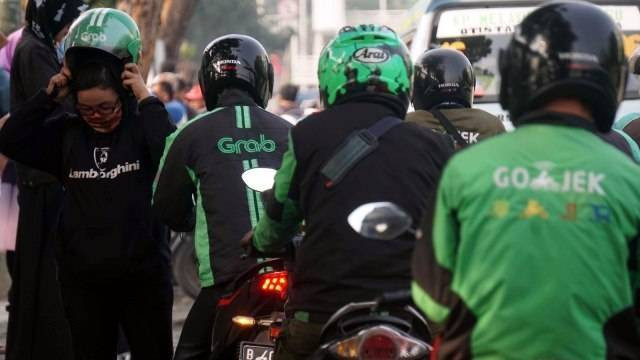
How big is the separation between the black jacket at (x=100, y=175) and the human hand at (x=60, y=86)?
36 mm

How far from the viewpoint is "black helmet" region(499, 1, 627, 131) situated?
3533mm

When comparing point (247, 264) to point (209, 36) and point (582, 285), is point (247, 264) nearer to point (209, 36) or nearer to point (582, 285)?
point (582, 285)

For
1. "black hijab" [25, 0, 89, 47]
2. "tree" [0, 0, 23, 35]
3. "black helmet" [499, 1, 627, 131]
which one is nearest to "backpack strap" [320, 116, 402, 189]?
"black helmet" [499, 1, 627, 131]

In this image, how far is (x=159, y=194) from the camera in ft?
18.6

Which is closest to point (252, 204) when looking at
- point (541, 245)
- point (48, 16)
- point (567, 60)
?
point (48, 16)

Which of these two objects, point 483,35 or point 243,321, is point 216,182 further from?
point 483,35

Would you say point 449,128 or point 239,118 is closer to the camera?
point 239,118

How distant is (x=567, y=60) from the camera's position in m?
3.53

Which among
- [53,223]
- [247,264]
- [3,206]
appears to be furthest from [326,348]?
[3,206]

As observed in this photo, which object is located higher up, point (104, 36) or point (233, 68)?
point (104, 36)

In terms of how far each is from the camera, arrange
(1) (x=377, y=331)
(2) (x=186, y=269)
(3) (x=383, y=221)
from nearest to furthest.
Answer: (3) (x=383, y=221), (1) (x=377, y=331), (2) (x=186, y=269)

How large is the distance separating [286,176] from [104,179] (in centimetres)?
166

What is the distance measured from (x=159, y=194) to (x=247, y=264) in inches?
17.3

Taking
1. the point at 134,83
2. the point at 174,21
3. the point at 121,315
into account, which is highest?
the point at 134,83
